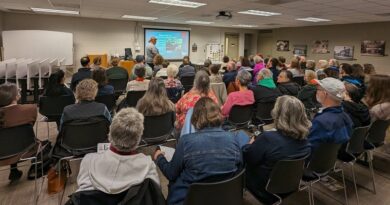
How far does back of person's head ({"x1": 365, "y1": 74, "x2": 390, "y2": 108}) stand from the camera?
3.18m

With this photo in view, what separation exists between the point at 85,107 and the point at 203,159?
61.1 inches

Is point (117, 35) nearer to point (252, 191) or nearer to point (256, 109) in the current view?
point (256, 109)

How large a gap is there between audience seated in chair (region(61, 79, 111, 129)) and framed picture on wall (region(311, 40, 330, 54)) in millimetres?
10895

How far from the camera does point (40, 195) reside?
2.60 m

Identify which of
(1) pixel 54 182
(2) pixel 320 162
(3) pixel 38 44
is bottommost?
(1) pixel 54 182

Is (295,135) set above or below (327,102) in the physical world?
below

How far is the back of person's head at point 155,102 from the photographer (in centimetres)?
278

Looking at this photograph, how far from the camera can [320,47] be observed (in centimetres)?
1141

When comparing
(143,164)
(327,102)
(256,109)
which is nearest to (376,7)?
(256,109)

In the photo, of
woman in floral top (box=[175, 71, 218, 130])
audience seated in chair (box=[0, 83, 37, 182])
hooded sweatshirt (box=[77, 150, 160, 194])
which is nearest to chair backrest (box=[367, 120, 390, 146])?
woman in floral top (box=[175, 71, 218, 130])

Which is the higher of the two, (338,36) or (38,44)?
(338,36)

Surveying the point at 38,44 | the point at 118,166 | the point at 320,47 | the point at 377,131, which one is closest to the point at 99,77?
the point at 118,166

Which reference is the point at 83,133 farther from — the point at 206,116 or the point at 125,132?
the point at 206,116

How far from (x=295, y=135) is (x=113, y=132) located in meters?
1.17
